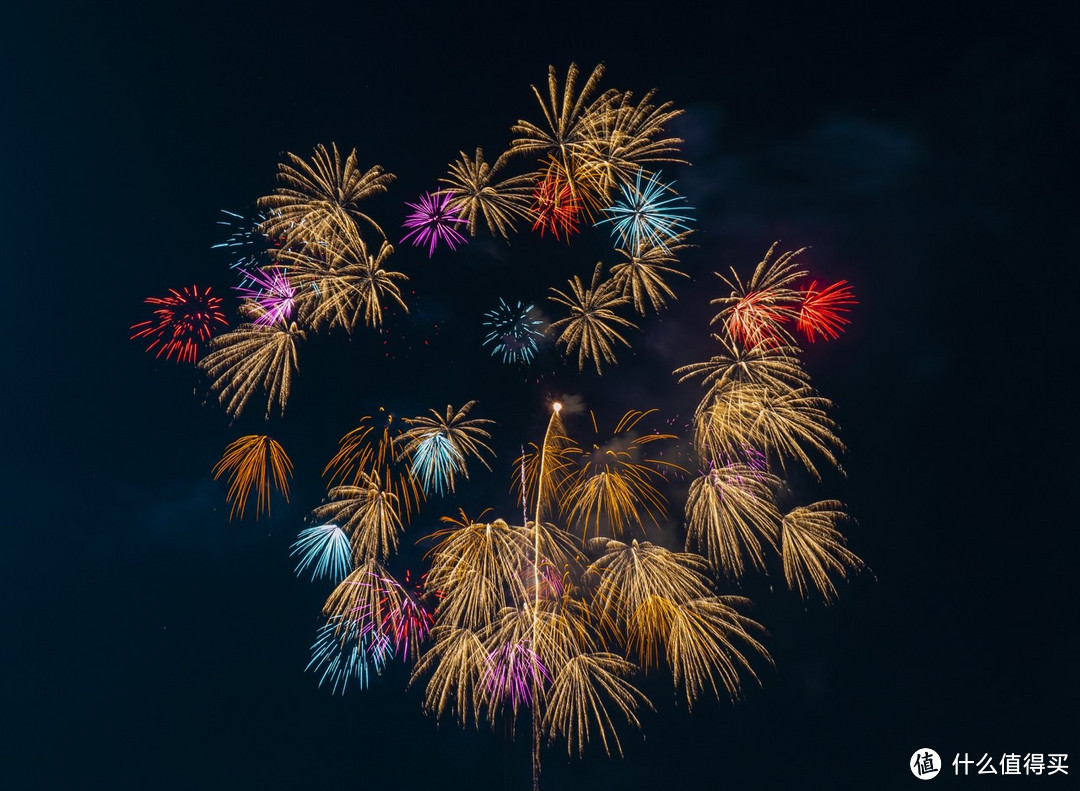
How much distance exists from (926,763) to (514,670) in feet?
75.3

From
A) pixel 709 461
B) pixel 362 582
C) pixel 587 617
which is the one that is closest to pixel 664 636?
pixel 587 617

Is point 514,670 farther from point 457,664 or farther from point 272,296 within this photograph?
point 272,296

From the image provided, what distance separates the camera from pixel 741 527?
14000 mm

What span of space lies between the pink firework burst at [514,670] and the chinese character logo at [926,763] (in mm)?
21002

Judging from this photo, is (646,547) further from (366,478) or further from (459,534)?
(366,478)

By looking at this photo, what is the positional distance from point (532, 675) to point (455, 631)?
1.89 m

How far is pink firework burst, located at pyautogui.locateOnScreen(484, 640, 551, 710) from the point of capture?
14.1 metres

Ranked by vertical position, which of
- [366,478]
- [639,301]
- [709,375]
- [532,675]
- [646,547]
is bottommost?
[532,675]

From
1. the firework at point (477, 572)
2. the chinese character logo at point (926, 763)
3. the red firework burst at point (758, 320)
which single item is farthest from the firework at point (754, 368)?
the chinese character logo at point (926, 763)

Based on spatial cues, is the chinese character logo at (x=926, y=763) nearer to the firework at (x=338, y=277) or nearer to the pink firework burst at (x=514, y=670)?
the pink firework burst at (x=514, y=670)

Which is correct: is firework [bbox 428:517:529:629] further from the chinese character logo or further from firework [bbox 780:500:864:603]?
the chinese character logo

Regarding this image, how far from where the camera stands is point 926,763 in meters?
27.4

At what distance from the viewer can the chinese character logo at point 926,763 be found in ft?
88.2

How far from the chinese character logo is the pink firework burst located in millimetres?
21002
